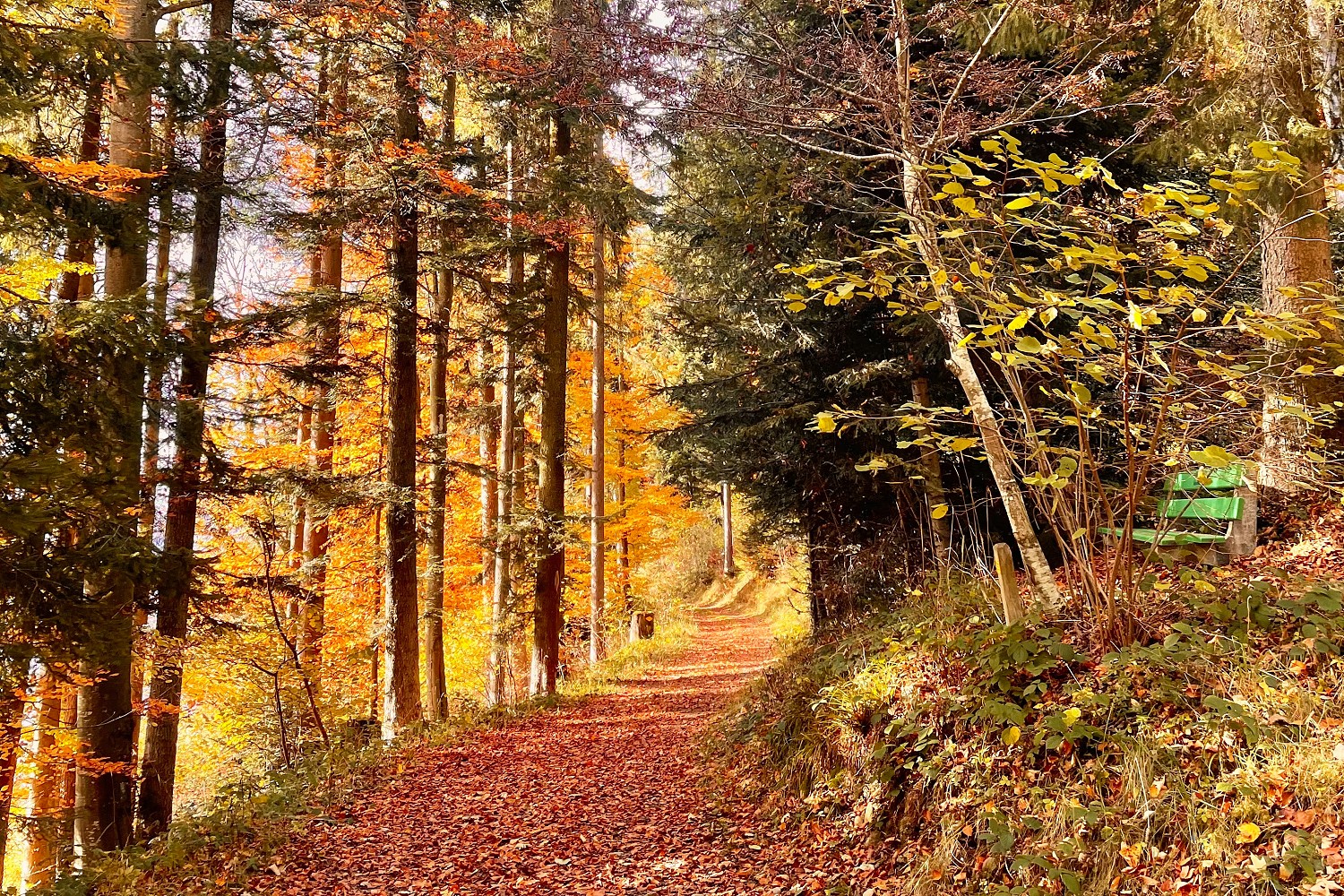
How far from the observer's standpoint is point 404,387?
9.26m

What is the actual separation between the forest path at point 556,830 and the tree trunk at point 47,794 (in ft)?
9.72

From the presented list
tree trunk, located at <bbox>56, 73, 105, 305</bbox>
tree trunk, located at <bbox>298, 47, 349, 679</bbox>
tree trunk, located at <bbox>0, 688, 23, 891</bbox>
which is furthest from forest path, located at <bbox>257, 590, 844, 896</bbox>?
tree trunk, located at <bbox>56, 73, 105, 305</bbox>

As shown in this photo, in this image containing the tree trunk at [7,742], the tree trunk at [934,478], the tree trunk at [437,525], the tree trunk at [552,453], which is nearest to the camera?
Answer: the tree trunk at [7,742]

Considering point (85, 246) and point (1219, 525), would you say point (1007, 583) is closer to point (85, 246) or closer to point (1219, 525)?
point (1219, 525)

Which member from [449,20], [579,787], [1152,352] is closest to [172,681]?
[579,787]

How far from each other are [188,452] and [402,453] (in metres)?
2.42

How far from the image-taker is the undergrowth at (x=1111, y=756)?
2.94 m

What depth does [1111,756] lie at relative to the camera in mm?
3559

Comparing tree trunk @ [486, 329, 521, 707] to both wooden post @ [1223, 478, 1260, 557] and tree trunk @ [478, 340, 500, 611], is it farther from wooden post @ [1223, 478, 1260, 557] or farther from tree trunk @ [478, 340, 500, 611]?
wooden post @ [1223, 478, 1260, 557]

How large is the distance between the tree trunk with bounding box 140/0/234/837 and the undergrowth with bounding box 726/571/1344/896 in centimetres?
603

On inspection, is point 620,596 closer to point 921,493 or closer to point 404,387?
point 404,387

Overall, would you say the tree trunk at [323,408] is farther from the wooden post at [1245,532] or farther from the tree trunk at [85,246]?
the wooden post at [1245,532]

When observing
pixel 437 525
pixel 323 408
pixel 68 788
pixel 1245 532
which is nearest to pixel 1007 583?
pixel 1245 532

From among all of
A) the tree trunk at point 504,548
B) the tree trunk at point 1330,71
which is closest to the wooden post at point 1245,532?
the tree trunk at point 1330,71
